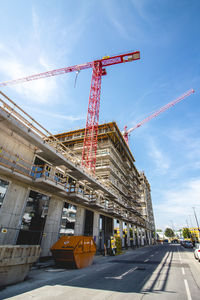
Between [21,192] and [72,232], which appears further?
[72,232]

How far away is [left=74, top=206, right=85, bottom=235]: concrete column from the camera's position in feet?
67.6

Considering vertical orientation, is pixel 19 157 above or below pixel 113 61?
below

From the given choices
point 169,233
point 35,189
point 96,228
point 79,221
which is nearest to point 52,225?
point 35,189

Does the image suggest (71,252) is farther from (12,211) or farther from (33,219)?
(12,211)

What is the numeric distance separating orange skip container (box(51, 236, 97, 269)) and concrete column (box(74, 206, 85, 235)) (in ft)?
26.7

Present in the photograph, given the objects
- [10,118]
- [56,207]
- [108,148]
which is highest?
[108,148]

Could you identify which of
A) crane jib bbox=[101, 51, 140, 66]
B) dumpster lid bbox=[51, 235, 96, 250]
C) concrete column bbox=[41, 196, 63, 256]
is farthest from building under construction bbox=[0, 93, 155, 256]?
crane jib bbox=[101, 51, 140, 66]

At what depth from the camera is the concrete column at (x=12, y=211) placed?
1180 cm

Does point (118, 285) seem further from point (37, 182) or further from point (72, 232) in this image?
point (72, 232)

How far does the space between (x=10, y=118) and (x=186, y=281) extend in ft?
48.8

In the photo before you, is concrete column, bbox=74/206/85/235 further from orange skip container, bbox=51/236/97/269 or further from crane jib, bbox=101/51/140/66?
crane jib, bbox=101/51/140/66

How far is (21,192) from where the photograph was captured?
1368 cm

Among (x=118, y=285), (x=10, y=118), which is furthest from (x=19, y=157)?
(x=118, y=285)

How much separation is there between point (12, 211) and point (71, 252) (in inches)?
225
